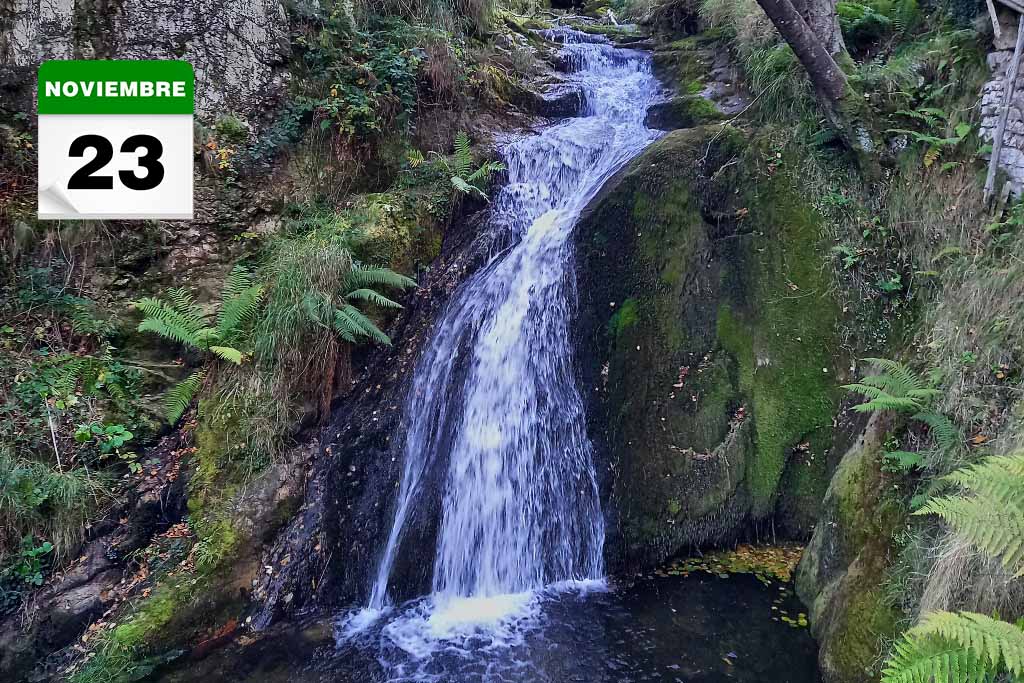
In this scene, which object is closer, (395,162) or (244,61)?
(244,61)

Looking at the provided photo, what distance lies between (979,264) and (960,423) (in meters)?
1.55

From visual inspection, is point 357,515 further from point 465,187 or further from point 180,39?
point 180,39

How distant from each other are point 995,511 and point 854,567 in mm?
1807

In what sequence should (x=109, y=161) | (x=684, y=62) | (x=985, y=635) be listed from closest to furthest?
(x=985, y=635) → (x=109, y=161) → (x=684, y=62)

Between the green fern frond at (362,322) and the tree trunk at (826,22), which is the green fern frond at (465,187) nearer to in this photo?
the green fern frond at (362,322)

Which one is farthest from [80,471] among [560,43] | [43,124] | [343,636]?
[560,43]

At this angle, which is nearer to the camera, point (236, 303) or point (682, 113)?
point (236, 303)

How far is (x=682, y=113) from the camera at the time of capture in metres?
7.72

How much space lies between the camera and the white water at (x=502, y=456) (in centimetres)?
487

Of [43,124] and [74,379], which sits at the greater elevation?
[43,124]

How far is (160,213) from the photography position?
214 inches

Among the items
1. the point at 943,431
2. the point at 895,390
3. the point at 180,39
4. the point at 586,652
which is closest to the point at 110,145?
the point at 180,39

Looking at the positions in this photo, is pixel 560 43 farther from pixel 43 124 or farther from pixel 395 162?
pixel 43 124

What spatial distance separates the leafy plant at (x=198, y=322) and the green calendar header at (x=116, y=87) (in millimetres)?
1681
